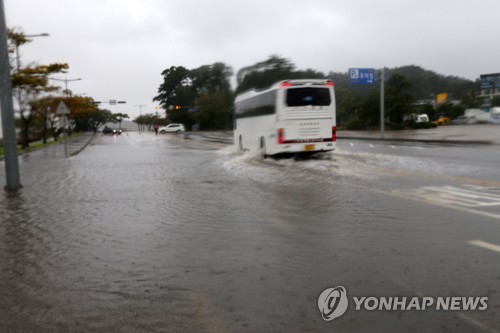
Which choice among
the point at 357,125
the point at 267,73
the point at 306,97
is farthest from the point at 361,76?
the point at 306,97

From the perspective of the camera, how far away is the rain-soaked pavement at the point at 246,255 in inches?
151

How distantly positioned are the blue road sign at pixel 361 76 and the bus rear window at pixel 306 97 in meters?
21.6

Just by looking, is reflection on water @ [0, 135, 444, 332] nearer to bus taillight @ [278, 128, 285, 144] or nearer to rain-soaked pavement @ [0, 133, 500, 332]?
rain-soaked pavement @ [0, 133, 500, 332]

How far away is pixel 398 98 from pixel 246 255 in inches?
2171

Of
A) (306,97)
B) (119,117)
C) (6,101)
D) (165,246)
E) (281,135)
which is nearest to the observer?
(165,246)

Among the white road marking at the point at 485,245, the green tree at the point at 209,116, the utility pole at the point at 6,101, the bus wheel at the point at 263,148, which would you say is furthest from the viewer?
the green tree at the point at 209,116

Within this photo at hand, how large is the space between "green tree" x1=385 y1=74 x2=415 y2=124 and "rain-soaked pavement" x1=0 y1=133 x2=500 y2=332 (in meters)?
47.9

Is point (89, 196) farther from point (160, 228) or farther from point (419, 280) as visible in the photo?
point (419, 280)

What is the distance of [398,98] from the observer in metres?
56.9

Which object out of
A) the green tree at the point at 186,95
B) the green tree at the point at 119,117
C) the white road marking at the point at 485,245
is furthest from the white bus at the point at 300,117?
the green tree at the point at 119,117

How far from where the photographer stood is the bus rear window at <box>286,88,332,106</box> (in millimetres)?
18203

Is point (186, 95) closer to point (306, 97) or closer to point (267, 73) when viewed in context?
point (267, 73)

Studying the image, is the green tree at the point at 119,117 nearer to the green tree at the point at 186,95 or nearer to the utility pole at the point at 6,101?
the green tree at the point at 186,95

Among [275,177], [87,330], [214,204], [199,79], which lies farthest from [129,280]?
[199,79]
